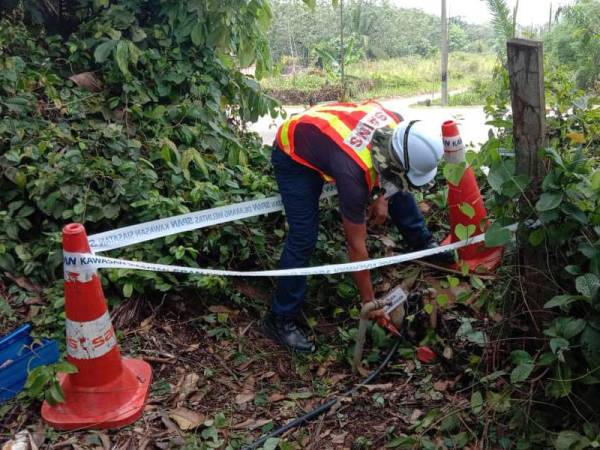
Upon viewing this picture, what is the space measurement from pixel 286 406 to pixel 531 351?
116 centimetres

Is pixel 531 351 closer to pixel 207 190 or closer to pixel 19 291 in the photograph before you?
Result: pixel 207 190

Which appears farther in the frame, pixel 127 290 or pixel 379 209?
pixel 379 209

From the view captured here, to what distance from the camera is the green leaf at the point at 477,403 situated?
7.43 ft

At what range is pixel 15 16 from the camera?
14.6 ft

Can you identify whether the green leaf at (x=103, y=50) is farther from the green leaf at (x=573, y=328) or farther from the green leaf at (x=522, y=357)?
the green leaf at (x=573, y=328)

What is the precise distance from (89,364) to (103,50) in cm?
241

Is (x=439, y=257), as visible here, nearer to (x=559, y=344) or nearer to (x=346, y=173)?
(x=346, y=173)

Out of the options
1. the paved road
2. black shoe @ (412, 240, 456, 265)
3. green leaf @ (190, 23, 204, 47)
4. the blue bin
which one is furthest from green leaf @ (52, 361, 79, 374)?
the paved road

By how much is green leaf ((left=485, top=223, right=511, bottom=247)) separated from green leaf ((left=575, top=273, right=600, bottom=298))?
0.32m

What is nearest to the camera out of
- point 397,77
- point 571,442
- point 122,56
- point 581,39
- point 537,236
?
point 571,442

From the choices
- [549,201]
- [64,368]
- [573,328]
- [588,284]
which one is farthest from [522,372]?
[64,368]

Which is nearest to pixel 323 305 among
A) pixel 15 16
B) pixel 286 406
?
pixel 286 406

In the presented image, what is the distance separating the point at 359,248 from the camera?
2.90 meters

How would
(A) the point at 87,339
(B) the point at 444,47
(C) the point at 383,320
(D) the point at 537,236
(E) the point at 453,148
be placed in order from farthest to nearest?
(B) the point at 444,47 → (E) the point at 453,148 → (C) the point at 383,320 → (A) the point at 87,339 → (D) the point at 537,236
